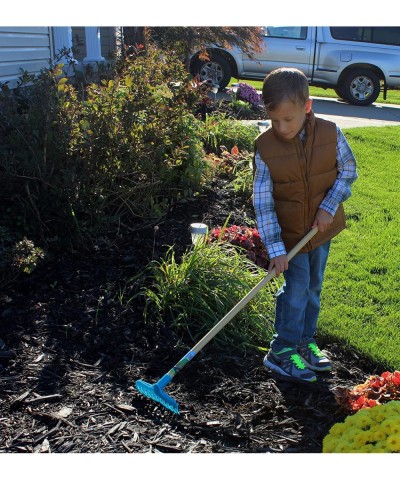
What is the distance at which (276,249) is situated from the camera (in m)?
3.25

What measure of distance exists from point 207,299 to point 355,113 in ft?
31.2

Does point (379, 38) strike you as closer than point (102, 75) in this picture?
No

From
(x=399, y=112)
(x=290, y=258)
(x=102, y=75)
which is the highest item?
(x=102, y=75)

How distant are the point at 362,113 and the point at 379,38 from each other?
2.54 metres

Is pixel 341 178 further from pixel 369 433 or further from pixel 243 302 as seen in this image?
pixel 369 433

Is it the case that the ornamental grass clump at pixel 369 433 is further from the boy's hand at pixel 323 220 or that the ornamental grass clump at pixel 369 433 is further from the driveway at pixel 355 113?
the driveway at pixel 355 113

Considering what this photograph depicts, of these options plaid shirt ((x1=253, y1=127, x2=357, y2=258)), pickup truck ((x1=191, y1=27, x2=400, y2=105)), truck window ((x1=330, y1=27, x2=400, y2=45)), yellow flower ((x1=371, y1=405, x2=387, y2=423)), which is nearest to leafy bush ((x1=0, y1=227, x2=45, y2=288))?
plaid shirt ((x1=253, y1=127, x2=357, y2=258))

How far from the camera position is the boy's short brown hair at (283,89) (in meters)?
3.01

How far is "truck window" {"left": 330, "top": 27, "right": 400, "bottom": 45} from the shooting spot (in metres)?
14.0

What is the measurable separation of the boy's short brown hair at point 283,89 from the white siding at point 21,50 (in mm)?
4342

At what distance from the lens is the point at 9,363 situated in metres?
3.36

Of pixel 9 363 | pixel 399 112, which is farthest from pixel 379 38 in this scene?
pixel 9 363

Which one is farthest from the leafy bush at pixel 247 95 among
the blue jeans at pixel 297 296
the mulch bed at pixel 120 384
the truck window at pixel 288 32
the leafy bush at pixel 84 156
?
the blue jeans at pixel 297 296

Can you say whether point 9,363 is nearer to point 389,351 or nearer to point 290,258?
point 290,258
